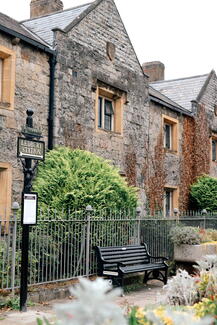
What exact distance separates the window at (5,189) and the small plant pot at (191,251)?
420 cm

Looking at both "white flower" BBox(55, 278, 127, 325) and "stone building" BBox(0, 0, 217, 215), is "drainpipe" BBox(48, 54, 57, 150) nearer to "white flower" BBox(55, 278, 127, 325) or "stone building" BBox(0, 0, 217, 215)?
"stone building" BBox(0, 0, 217, 215)

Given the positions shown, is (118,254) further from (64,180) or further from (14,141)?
(14,141)

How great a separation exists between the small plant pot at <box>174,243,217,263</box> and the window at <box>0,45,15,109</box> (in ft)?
17.8

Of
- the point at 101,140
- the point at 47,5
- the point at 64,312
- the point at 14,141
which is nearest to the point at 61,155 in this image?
the point at 14,141

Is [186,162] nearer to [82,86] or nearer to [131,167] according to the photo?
[131,167]

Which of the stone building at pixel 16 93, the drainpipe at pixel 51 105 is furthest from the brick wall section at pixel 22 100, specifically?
the drainpipe at pixel 51 105

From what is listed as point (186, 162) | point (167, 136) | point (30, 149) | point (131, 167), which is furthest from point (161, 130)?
point (30, 149)

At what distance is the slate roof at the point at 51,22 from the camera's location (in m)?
13.7

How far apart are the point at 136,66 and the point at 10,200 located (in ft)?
24.5

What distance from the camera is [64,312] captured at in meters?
2.04

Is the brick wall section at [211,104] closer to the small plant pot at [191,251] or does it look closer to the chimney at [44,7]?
the chimney at [44,7]

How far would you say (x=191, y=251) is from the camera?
1109 centimetres

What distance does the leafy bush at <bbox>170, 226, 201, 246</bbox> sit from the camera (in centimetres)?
1118

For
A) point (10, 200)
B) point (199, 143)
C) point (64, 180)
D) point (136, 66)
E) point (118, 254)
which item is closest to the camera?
point (118, 254)
